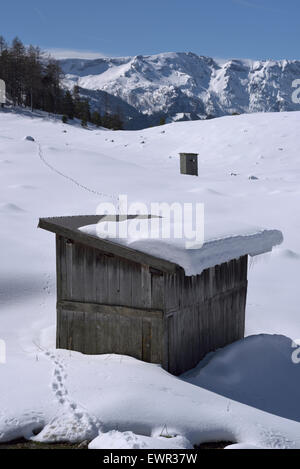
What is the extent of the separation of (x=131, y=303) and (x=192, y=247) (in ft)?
5.22

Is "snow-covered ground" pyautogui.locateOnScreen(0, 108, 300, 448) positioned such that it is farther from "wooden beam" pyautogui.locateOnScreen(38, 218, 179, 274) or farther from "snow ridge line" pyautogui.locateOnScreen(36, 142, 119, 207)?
"wooden beam" pyautogui.locateOnScreen(38, 218, 179, 274)

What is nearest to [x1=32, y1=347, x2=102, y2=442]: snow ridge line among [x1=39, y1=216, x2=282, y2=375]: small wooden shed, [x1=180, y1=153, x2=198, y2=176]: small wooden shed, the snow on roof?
[x1=39, y1=216, x2=282, y2=375]: small wooden shed

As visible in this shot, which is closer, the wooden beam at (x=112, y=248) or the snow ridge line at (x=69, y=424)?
the snow ridge line at (x=69, y=424)

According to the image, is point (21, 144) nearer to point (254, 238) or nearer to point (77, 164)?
point (77, 164)

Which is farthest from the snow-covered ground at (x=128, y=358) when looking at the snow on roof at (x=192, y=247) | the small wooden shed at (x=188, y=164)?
the small wooden shed at (x=188, y=164)

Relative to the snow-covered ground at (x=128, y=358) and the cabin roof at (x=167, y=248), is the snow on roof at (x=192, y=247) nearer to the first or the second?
the cabin roof at (x=167, y=248)

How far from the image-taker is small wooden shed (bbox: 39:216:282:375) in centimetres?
816

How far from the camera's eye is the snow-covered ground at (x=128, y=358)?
6.21 metres

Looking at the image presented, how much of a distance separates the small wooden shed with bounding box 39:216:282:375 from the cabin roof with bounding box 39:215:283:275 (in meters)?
0.02

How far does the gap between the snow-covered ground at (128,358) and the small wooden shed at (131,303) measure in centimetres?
33

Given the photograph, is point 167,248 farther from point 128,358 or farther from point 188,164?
point 188,164

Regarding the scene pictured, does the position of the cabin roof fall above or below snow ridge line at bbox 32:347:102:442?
above

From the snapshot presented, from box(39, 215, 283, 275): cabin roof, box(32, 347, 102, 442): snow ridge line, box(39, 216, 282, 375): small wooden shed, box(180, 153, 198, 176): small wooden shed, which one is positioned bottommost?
box(32, 347, 102, 442): snow ridge line

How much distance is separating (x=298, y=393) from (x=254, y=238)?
2999mm
